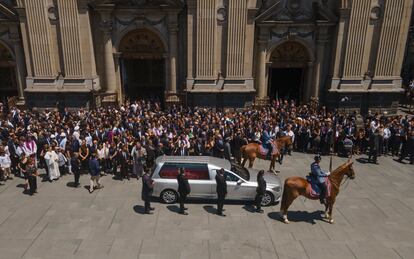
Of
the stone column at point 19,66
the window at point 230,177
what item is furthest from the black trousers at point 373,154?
the stone column at point 19,66

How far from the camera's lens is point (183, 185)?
10.3 metres

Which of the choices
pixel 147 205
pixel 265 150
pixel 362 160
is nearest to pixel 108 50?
pixel 265 150

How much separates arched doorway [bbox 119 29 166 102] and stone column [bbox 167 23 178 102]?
0.72 meters

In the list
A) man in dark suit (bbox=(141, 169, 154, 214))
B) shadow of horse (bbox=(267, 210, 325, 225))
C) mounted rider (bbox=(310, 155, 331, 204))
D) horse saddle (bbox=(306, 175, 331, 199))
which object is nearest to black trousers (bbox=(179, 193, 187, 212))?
man in dark suit (bbox=(141, 169, 154, 214))

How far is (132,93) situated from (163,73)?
8.63ft

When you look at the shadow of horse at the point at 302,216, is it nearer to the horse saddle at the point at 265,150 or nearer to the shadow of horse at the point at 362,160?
the horse saddle at the point at 265,150

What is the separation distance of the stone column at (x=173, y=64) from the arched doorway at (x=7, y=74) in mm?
10258

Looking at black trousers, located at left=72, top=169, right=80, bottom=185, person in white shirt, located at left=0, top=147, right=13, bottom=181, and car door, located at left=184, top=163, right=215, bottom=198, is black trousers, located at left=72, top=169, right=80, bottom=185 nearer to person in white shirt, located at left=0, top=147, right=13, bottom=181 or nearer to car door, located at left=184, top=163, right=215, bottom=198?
person in white shirt, located at left=0, top=147, right=13, bottom=181

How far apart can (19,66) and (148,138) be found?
1299 centimetres

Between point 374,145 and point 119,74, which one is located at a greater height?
point 119,74

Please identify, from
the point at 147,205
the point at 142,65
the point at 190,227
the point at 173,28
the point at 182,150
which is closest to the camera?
the point at 190,227

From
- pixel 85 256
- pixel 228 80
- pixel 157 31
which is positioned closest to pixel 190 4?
pixel 157 31

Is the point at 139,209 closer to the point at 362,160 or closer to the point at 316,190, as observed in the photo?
the point at 316,190

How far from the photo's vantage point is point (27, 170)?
1145 centimetres
